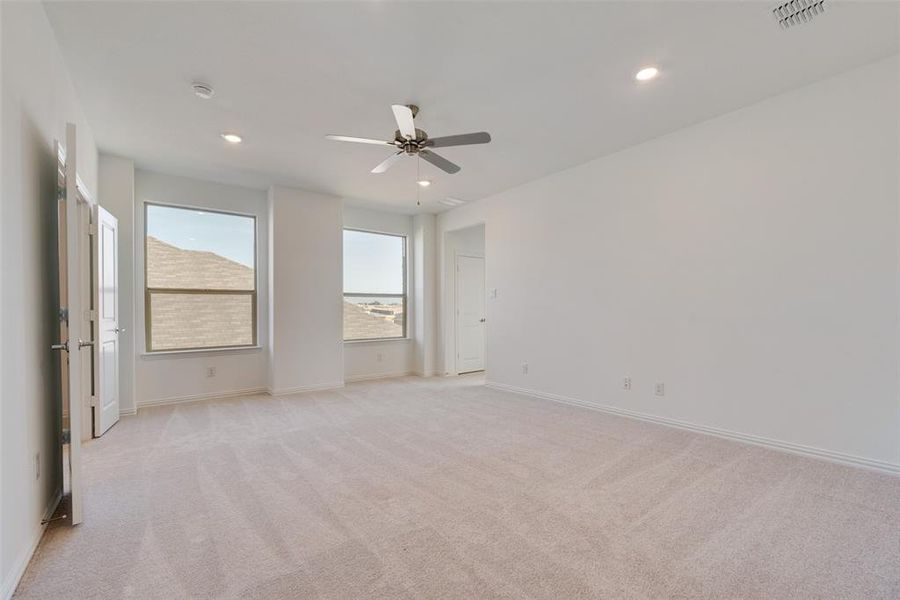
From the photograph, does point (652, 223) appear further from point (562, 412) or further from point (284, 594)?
point (284, 594)

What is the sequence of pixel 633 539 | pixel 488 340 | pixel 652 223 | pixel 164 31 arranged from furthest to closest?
pixel 488 340 < pixel 652 223 < pixel 164 31 < pixel 633 539

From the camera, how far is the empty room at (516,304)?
5.93 feet

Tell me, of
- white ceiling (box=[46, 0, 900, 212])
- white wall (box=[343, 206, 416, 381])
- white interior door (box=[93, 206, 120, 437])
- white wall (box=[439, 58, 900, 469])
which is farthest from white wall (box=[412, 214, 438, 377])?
white interior door (box=[93, 206, 120, 437])

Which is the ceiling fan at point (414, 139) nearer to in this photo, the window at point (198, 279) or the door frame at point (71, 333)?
the door frame at point (71, 333)

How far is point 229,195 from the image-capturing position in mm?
5203

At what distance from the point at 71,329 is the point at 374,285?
4628 mm

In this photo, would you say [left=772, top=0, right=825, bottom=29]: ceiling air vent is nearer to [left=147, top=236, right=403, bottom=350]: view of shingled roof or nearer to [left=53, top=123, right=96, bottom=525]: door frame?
[left=53, top=123, right=96, bottom=525]: door frame

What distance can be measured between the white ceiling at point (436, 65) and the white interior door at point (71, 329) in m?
0.91

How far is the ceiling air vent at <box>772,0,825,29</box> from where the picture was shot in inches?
84.6

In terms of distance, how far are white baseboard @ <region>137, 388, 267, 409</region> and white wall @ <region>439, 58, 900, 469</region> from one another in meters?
3.91

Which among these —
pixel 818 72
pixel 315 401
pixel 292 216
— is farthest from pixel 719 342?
pixel 292 216

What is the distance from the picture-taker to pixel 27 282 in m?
1.91

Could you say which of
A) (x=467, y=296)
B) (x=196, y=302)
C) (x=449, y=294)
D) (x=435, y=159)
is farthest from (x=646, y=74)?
(x=196, y=302)

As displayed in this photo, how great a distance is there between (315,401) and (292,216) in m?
2.45
